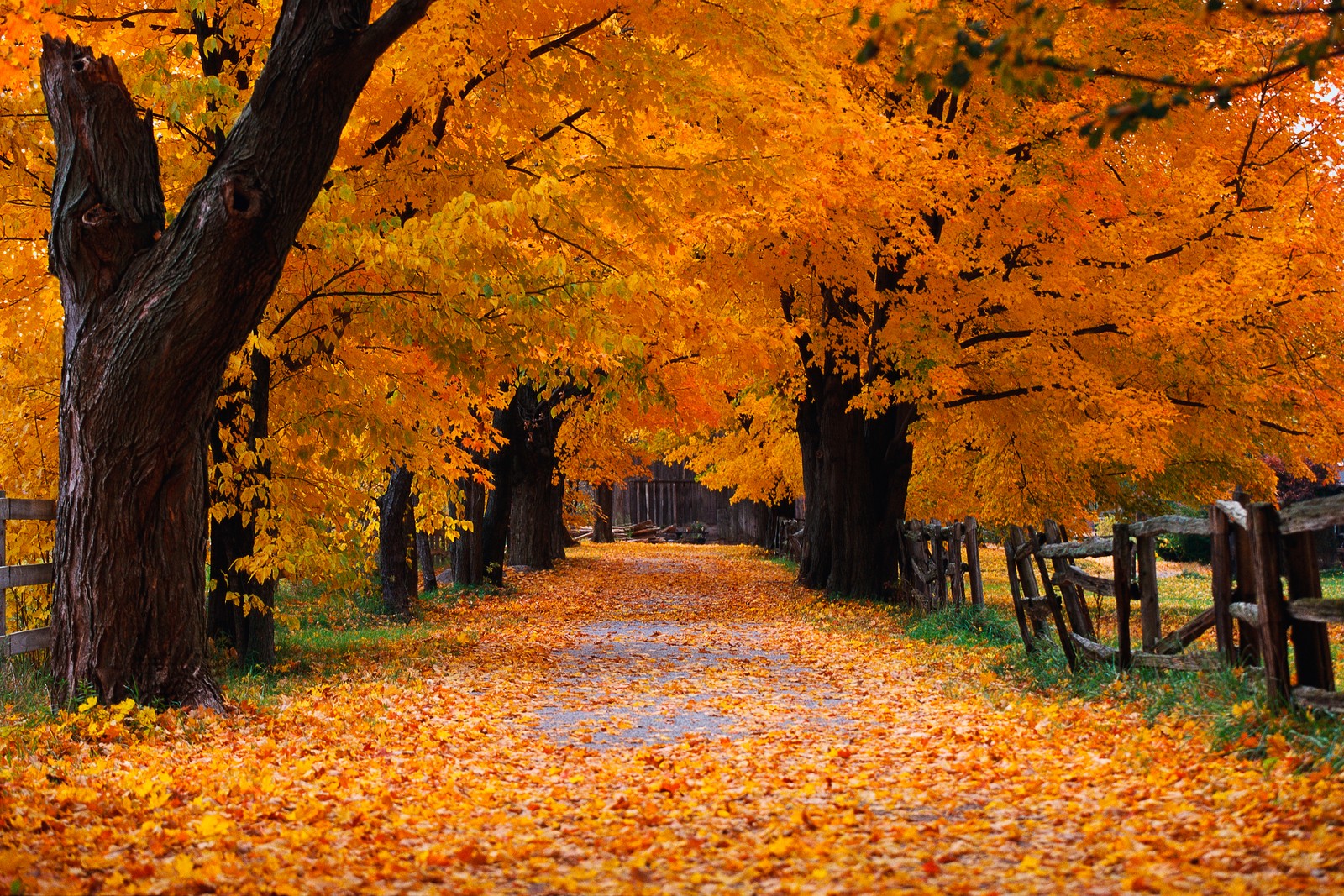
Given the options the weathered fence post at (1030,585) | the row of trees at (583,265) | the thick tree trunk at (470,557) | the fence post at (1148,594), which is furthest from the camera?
the thick tree trunk at (470,557)

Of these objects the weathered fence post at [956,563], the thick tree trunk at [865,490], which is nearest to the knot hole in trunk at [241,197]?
the weathered fence post at [956,563]

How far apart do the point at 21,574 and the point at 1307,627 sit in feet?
27.8

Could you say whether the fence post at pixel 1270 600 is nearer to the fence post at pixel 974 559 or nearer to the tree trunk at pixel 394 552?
the fence post at pixel 974 559

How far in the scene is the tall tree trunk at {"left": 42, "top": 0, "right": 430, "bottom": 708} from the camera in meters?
7.54

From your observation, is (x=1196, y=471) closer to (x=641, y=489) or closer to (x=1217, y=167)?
(x=1217, y=167)

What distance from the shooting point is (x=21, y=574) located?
877 centimetres

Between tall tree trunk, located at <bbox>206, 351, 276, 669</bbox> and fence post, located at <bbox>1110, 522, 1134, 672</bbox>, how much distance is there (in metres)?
6.74

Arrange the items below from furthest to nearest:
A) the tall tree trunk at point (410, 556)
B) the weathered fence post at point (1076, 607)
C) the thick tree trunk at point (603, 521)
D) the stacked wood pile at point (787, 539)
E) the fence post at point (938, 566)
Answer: the thick tree trunk at point (603, 521) < the stacked wood pile at point (787, 539) < the tall tree trunk at point (410, 556) < the fence post at point (938, 566) < the weathered fence post at point (1076, 607)

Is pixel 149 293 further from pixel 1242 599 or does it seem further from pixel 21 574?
pixel 1242 599

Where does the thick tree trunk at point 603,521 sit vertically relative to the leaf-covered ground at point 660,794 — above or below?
above

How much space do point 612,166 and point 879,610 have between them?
8.03m

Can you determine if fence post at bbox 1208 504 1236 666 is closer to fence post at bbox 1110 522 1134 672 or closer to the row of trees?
fence post at bbox 1110 522 1134 672

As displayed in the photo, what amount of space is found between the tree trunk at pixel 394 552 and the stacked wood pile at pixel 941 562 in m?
7.25

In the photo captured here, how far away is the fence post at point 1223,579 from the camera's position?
7484mm
